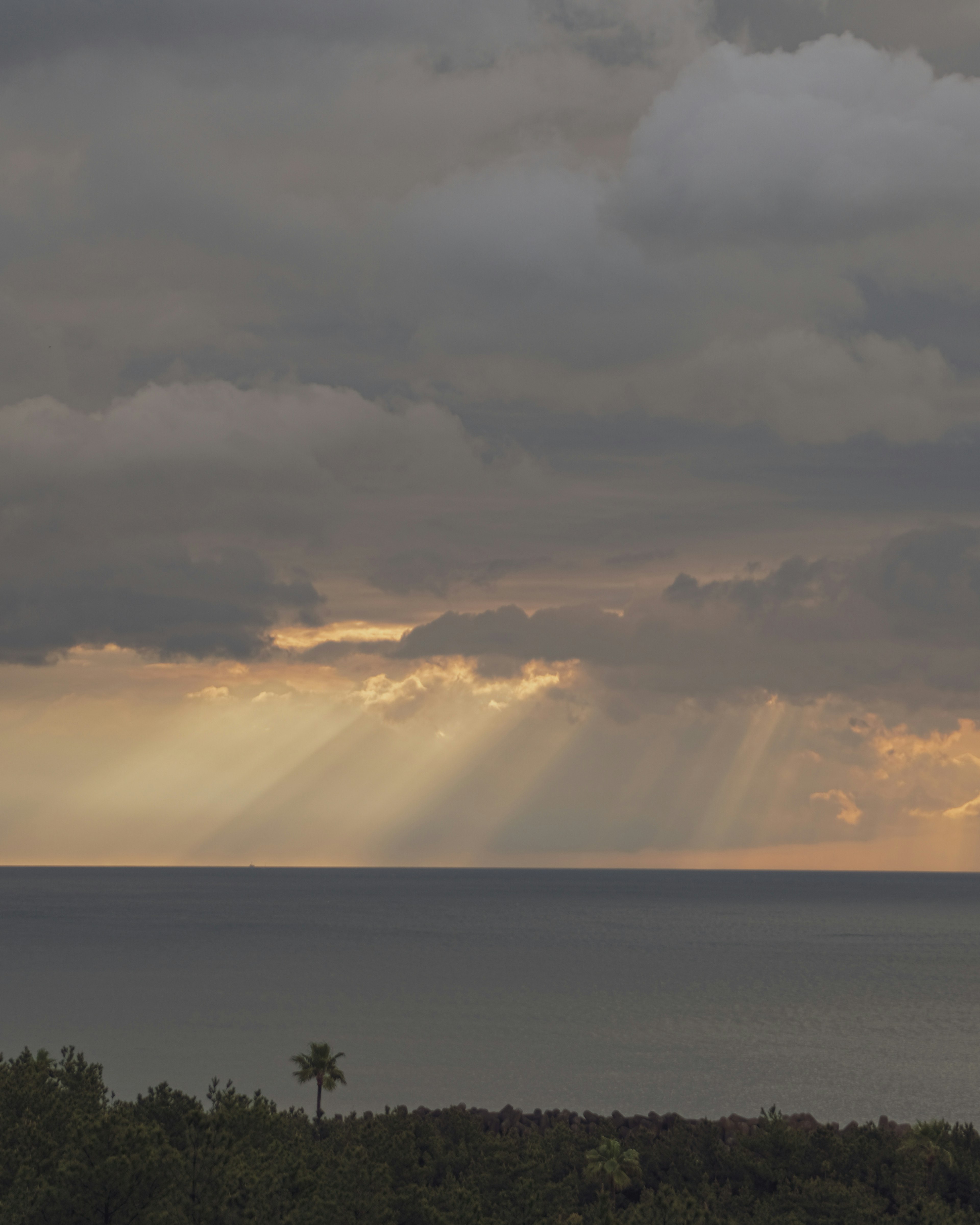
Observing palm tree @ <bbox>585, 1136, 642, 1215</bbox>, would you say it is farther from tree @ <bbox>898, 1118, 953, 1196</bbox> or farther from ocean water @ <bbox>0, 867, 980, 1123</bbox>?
ocean water @ <bbox>0, 867, 980, 1123</bbox>

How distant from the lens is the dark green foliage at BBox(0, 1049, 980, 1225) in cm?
3456

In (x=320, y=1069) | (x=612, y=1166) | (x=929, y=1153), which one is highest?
(x=320, y=1069)

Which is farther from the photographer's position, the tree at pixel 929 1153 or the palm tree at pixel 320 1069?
the palm tree at pixel 320 1069

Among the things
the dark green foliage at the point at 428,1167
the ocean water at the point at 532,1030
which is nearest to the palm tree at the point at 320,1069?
the dark green foliage at the point at 428,1167

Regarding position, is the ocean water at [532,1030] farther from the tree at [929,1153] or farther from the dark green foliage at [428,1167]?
the tree at [929,1153]

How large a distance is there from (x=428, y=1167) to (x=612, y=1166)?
878 centimetres

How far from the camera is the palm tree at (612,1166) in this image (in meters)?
54.1

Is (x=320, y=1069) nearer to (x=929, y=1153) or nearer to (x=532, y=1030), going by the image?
(x=929, y=1153)

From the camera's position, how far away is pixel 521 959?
197m

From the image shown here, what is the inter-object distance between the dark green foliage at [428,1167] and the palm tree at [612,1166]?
0.51ft

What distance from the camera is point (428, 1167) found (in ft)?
183

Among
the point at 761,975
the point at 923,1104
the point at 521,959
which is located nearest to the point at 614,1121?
the point at 923,1104

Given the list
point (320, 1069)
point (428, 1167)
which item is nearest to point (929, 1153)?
point (428, 1167)

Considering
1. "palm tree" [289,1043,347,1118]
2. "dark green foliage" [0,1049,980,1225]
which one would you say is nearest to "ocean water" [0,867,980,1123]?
"palm tree" [289,1043,347,1118]
